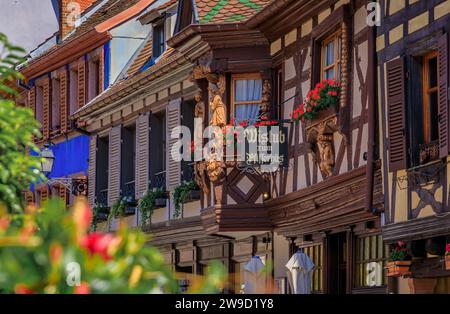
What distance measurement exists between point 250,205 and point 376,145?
591 cm

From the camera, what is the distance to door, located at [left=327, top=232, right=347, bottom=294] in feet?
68.3

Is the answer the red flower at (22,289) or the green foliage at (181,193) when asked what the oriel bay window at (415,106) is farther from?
the red flower at (22,289)

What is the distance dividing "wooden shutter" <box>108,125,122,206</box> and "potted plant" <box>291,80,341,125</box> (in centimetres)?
1163

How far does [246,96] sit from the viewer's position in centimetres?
2348

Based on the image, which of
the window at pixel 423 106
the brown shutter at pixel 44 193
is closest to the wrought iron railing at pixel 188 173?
the window at pixel 423 106

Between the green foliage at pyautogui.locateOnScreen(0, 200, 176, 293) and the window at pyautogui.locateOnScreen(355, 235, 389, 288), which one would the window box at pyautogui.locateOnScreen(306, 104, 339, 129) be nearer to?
the window at pyautogui.locateOnScreen(355, 235, 389, 288)

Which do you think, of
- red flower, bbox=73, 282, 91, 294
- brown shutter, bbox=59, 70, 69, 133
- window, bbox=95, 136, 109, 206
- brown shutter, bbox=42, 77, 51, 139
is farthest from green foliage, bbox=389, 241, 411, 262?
brown shutter, bbox=42, 77, 51, 139

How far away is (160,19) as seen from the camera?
31.2 metres

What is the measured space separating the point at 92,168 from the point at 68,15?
288 inches

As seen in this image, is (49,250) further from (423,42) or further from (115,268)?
(423,42)

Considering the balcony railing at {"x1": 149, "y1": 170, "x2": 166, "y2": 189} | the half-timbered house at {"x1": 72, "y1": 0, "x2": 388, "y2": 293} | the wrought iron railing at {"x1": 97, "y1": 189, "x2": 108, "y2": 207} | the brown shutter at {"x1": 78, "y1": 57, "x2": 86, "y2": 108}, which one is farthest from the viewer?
the brown shutter at {"x1": 78, "y1": 57, "x2": 86, "y2": 108}

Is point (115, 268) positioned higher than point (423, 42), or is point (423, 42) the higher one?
point (423, 42)
